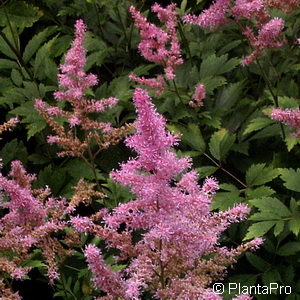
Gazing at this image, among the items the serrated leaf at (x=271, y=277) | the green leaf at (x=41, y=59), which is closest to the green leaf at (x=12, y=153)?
the green leaf at (x=41, y=59)

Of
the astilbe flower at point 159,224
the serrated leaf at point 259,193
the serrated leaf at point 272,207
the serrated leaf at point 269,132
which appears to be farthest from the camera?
the serrated leaf at point 269,132

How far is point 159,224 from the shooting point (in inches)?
80.4

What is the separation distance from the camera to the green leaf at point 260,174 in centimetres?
347

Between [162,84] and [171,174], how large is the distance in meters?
1.99

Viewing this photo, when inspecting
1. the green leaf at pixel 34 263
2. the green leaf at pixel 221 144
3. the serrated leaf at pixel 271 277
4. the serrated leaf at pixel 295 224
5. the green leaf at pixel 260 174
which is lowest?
the green leaf at pixel 34 263

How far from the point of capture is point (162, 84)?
4.01 metres

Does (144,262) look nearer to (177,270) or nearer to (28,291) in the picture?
(177,270)

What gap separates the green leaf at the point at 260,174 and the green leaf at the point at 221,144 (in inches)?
9.9

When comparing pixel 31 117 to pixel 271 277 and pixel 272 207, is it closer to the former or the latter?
pixel 272 207

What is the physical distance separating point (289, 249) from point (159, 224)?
1.50m

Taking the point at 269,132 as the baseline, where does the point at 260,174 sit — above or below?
below

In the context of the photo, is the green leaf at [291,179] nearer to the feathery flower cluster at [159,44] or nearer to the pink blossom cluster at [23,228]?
the feathery flower cluster at [159,44]

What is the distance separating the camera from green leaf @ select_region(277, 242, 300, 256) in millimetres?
3279

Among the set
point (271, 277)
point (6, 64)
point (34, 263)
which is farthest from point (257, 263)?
point (6, 64)
